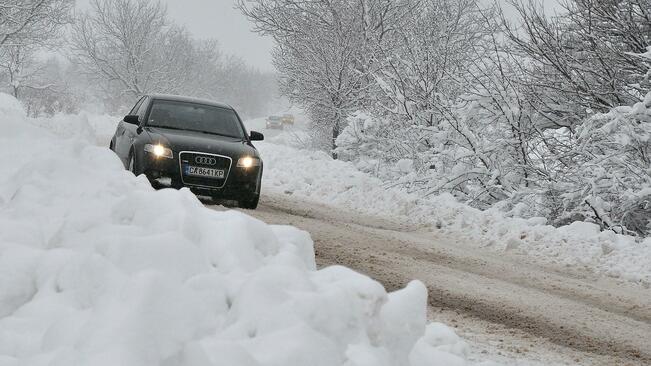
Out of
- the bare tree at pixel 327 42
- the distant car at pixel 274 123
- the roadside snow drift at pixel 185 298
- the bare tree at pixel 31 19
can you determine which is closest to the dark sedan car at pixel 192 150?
the roadside snow drift at pixel 185 298

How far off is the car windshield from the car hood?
0.86ft

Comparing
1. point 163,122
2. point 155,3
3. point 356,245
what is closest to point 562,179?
point 356,245

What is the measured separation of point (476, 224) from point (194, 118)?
4.75m

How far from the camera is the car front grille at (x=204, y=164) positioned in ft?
32.1

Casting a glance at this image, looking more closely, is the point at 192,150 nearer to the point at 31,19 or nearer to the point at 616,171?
the point at 616,171

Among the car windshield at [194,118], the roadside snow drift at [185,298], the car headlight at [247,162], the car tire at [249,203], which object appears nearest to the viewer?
the roadside snow drift at [185,298]

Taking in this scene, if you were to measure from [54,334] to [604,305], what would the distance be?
5.28m

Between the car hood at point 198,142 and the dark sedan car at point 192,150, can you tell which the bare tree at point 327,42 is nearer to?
the dark sedan car at point 192,150

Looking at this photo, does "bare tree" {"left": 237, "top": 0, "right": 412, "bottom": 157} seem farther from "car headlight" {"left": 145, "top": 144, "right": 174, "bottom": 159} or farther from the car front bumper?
"car headlight" {"left": 145, "top": 144, "right": 174, "bottom": 159}

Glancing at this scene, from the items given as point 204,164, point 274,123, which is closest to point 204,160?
point 204,164

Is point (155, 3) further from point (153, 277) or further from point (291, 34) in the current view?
point (153, 277)

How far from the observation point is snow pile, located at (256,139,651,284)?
8.59 m

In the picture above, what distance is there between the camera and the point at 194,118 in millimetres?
11031

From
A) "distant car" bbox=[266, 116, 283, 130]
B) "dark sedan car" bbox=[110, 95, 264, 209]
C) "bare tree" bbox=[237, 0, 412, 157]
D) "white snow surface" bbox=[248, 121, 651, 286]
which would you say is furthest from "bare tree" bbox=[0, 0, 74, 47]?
"distant car" bbox=[266, 116, 283, 130]
